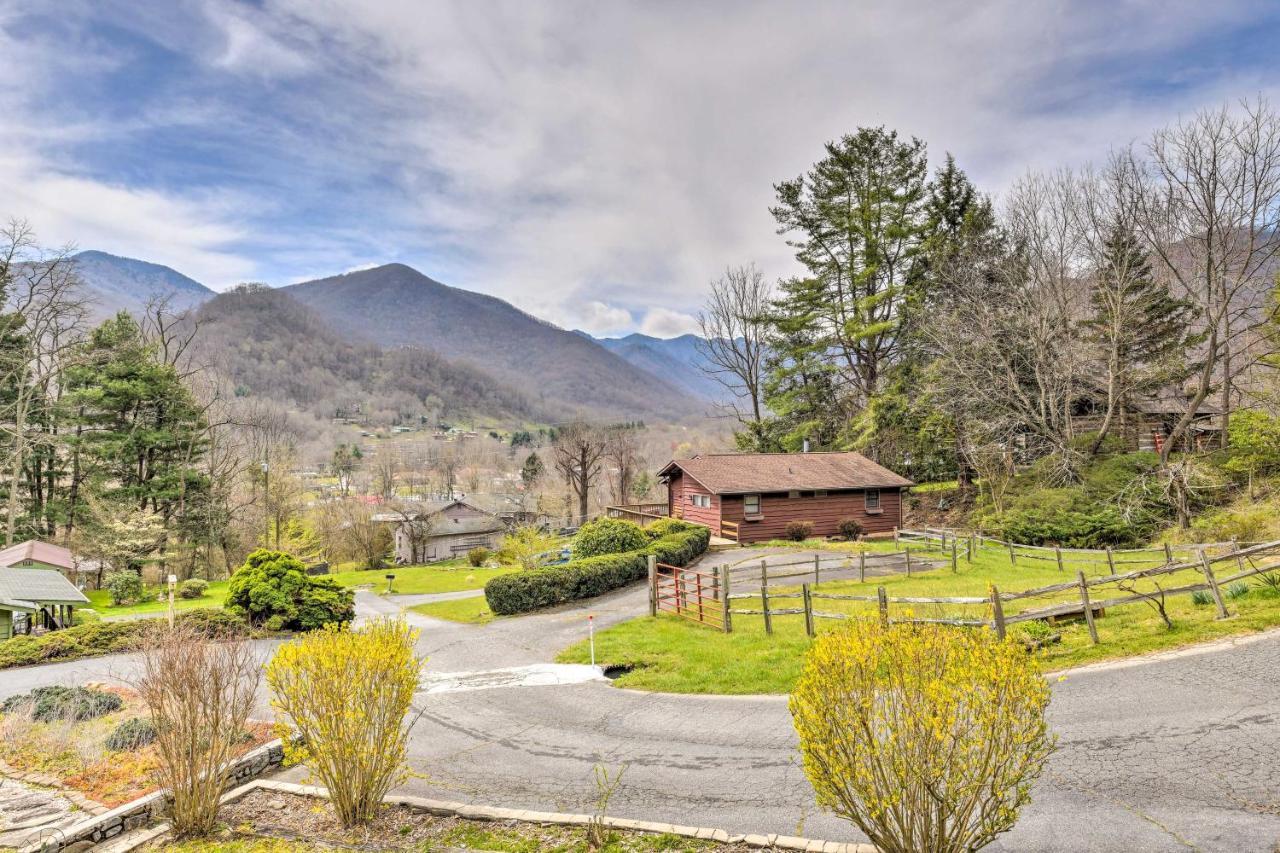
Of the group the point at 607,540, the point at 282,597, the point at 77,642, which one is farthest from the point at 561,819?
the point at 607,540

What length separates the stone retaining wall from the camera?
6062mm

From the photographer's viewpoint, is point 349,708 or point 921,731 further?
point 349,708

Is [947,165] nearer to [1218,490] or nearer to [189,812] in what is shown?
[1218,490]

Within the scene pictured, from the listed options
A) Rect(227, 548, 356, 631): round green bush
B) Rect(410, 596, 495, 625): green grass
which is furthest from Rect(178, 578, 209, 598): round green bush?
Rect(410, 596, 495, 625): green grass

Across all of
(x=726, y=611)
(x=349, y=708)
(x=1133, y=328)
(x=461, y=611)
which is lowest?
(x=461, y=611)

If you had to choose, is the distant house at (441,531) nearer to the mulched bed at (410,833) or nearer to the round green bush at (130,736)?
the round green bush at (130,736)

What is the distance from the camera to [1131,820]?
5480 mm

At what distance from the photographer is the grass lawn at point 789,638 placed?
10195mm

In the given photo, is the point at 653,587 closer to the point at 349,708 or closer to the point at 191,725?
the point at 349,708

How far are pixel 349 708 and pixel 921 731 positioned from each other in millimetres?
5344

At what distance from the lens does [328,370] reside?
165 m

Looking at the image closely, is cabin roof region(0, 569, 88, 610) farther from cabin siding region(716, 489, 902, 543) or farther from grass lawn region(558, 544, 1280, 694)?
cabin siding region(716, 489, 902, 543)

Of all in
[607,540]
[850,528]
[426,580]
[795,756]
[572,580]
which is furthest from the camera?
[426,580]

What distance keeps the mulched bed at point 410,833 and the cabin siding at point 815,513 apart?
2488cm
